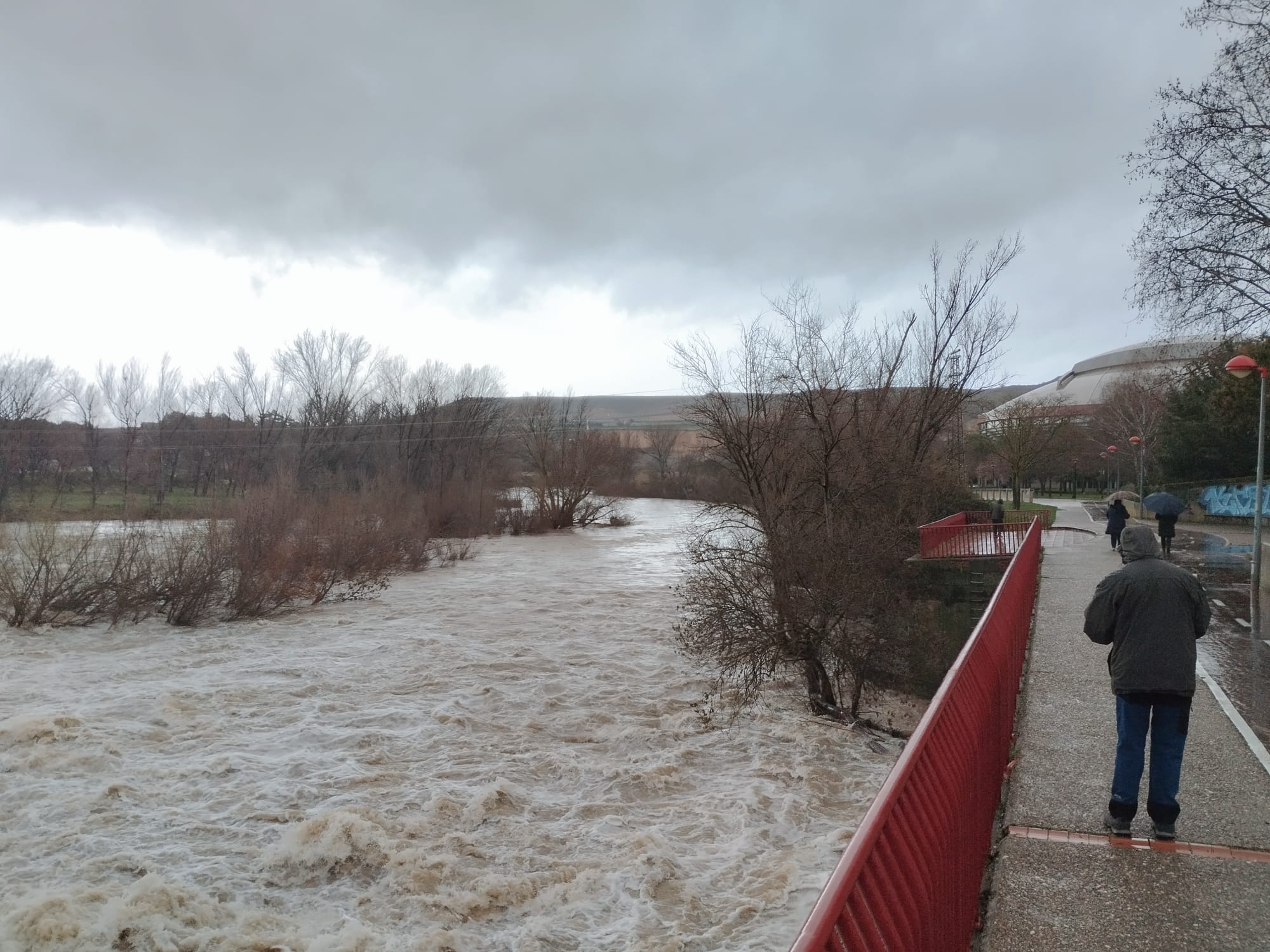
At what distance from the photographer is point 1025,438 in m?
45.9

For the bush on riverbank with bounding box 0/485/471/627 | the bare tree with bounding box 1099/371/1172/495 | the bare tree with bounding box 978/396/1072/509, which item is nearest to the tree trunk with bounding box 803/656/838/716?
the bush on riverbank with bounding box 0/485/471/627

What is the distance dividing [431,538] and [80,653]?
1019 inches

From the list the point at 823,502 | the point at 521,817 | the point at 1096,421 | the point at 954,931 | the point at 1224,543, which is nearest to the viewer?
the point at 954,931

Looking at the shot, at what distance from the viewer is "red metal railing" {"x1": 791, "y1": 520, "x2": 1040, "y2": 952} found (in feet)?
7.27

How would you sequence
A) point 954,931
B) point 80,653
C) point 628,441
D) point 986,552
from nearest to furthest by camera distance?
point 954,931 < point 80,653 < point 986,552 < point 628,441

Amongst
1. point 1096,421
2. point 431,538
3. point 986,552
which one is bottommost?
point 431,538

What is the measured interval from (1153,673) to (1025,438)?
45.5m

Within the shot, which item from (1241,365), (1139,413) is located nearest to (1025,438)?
(1139,413)

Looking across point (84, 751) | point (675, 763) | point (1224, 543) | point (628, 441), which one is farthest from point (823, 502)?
point (628, 441)

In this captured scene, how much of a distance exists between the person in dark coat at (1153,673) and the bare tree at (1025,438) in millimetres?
39810

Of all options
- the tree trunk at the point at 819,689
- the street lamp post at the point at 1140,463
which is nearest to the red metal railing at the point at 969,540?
the tree trunk at the point at 819,689

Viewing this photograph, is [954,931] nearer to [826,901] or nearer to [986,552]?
[826,901]

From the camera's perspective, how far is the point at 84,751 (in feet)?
36.1

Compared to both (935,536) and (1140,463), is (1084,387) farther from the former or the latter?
(935,536)
